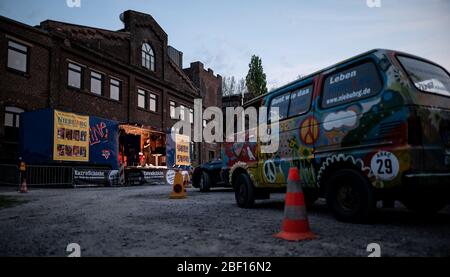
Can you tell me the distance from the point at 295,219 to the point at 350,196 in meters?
1.21

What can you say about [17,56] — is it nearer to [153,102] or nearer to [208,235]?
[153,102]

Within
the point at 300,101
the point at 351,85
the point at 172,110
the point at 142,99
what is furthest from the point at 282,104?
the point at 172,110

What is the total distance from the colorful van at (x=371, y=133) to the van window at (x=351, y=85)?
1 centimetres

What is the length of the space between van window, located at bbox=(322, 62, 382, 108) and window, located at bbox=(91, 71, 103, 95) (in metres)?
18.8

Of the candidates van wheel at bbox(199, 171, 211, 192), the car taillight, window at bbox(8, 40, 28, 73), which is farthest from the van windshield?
window at bbox(8, 40, 28, 73)

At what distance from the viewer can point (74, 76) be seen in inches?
755

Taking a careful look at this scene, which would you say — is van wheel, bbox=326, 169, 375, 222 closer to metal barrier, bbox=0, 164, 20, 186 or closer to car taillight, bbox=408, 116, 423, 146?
car taillight, bbox=408, 116, 423, 146

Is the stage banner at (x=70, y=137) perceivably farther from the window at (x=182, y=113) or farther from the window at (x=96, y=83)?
the window at (x=182, y=113)

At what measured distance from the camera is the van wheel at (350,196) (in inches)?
157

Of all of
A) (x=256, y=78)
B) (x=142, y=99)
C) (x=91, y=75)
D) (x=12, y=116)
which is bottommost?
(x=12, y=116)

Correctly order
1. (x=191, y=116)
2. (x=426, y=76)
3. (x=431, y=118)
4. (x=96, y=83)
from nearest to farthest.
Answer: (x=431, y=118), (x=426, y=76), (x=96, y=83), (x=191, y=116)

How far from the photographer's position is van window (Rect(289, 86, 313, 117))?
521cm

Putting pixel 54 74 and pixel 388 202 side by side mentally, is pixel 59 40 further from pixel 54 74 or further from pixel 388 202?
pixel 388 202

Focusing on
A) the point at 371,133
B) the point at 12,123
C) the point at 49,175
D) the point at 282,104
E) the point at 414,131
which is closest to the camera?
the point at 414,131
